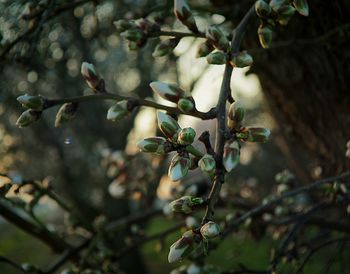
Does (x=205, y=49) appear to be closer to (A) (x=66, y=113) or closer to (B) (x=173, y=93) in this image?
(B) (x=173, y=93)

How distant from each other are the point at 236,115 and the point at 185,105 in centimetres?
14

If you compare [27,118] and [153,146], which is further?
[27,118]

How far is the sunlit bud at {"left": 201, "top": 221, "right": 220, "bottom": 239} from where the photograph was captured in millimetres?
1080

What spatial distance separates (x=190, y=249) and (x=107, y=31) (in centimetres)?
367

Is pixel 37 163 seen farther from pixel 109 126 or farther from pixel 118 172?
pixel 118 172

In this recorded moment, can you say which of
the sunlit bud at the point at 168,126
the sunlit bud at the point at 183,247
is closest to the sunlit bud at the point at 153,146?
the sunlit bud at the point at 168,126

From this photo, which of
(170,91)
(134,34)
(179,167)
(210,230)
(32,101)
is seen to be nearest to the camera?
(210,230)

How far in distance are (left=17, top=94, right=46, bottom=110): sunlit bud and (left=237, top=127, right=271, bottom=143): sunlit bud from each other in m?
0.64

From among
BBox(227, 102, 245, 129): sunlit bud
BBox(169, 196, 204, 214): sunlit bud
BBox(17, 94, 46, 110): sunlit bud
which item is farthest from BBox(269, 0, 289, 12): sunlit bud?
BBox(17, 94, 46, 110): sunlit bud

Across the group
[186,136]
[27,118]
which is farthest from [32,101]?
[186,136]

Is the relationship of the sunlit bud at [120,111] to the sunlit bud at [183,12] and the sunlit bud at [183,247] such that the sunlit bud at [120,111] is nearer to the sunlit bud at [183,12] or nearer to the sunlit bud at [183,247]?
the sunlit bud at [183,12]

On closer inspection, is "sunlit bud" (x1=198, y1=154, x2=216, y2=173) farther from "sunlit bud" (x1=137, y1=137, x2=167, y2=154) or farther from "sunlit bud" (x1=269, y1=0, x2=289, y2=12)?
"sunlit bud" (x1=269, y1=0, x2=289, y2=12)

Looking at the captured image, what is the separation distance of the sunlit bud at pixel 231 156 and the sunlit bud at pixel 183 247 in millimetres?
201

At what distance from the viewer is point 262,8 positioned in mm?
1409
